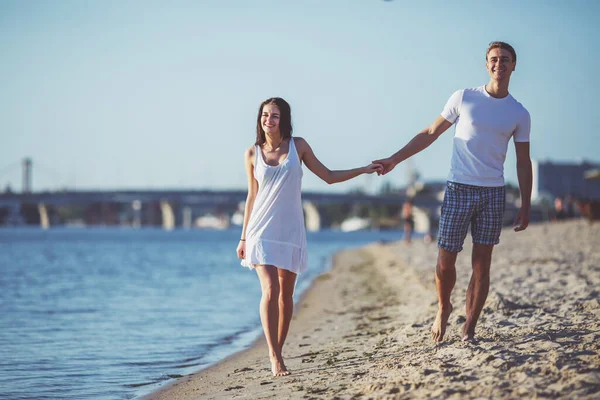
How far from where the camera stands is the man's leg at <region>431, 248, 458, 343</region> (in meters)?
4.95

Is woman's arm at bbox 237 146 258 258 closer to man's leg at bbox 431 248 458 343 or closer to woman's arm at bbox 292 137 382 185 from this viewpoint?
woman's arm at bbox 292 137 382 185

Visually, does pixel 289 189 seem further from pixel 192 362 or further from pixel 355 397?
pixel 192 362

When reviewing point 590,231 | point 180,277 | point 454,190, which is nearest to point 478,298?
point 454,190

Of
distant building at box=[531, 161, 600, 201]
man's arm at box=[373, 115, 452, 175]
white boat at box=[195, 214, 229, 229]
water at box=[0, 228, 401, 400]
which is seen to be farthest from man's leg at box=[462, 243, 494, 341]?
white boat at box=[195, 214, 229, 229]

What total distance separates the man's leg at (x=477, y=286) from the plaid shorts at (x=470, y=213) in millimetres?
68

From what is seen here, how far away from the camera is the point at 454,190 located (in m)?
4.84

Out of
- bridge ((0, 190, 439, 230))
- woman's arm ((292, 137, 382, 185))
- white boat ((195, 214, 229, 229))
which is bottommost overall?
white boat ((195, 214, 229, 229))

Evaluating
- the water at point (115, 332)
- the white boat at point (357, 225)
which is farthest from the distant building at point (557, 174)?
the water at point (115, 332)

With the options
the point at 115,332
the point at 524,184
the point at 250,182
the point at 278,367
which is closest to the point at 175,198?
the point at 115,332

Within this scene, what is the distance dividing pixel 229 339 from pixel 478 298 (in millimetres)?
3914

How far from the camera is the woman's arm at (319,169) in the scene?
491 centimetres

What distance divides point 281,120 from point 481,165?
124 centimetres

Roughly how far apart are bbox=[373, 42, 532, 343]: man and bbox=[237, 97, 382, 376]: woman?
35.2 inches

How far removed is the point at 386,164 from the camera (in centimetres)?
536
